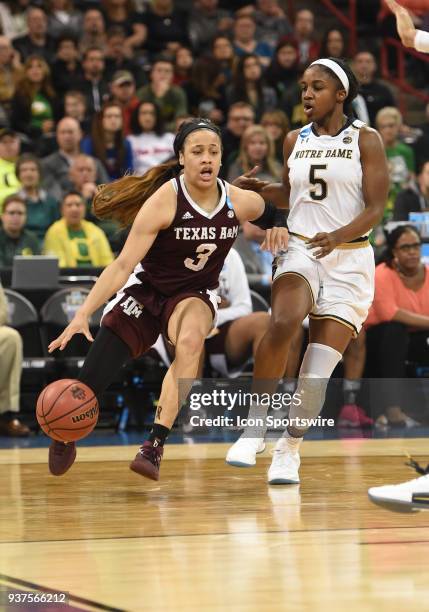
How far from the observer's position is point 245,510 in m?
5.61

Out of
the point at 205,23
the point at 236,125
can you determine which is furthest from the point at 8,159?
the point at 205,23

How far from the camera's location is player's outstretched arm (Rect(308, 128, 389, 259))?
620 cm

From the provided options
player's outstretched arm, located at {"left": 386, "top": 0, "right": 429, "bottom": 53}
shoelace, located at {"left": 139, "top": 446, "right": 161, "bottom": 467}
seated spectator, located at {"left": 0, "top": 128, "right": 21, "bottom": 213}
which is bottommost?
shoelace, located at {"left": 139, "top": 446, "right": 161, "bottom": 467}

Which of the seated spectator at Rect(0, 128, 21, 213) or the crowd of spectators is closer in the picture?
the crowd of spectators

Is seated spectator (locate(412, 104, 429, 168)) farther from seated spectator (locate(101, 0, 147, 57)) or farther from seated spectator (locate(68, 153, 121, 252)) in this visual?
seated spectator (locate(68, 153, 121, 252))

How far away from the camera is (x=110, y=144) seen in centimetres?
1205

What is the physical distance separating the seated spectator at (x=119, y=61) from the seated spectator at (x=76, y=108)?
104 cm

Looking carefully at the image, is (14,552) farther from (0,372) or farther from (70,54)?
(70,54)

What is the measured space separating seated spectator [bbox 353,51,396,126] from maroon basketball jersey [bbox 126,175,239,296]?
24.2 feet

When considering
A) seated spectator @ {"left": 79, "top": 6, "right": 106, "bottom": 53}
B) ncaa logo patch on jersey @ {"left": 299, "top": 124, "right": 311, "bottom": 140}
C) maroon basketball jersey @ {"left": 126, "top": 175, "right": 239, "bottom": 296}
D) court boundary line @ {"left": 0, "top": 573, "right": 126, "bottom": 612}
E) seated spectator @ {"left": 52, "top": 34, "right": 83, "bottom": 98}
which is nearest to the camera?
court boundary line @ {"left": 0, "top": 573, "right": 126, "bottom": 612}

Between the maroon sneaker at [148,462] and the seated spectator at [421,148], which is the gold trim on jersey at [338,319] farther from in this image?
the seated spectator at [421,148]

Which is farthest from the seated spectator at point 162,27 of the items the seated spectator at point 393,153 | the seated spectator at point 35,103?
the seated spectator at point 393,153

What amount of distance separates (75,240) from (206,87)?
3543 millimetres

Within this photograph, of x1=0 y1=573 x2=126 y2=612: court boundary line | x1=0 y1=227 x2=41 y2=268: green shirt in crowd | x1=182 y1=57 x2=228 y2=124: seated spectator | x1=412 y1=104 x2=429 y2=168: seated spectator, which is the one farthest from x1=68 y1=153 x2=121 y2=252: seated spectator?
x1=0 y1=573 x2=126 y2=612: court boundary line
